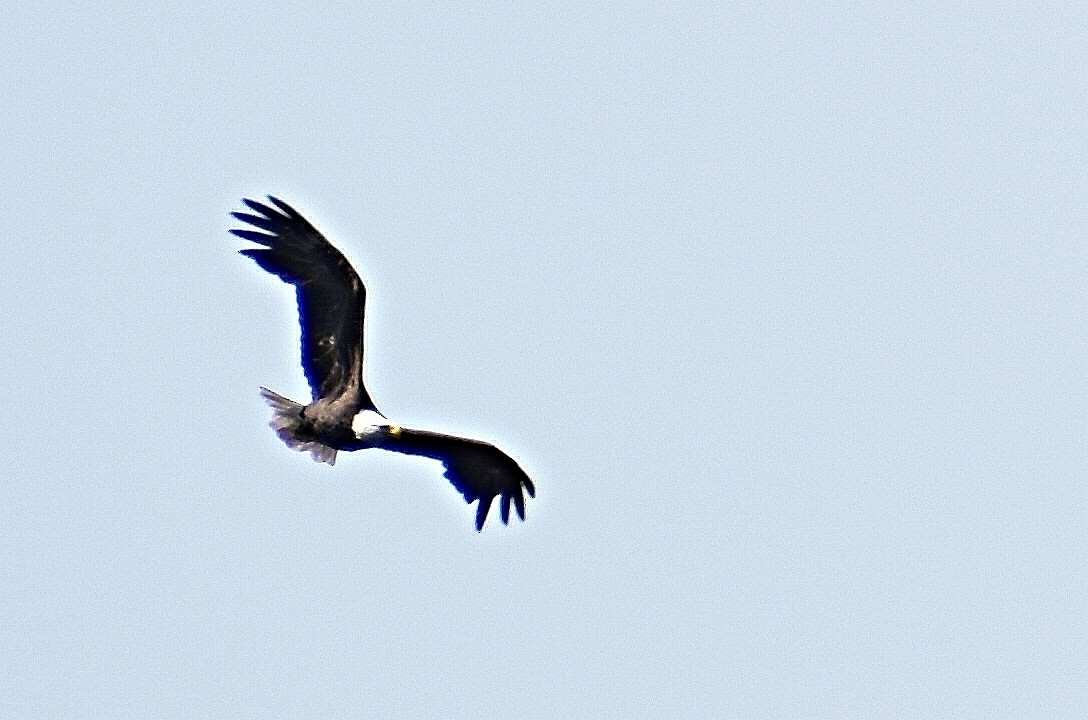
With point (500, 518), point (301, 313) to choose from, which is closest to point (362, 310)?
point (301, 313)

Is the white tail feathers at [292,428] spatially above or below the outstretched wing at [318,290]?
below

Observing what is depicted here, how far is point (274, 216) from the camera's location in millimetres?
39375

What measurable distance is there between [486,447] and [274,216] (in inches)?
170

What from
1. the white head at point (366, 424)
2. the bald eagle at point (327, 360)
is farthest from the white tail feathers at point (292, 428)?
the white head at point (366, 424)

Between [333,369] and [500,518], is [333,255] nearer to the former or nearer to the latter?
[333,369]

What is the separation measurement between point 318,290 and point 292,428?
198 centimetres

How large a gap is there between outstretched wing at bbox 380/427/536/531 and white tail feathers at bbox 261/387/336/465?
3.01 feet

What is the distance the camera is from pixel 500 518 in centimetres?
4131

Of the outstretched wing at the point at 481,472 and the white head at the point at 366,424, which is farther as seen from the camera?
the outstretched wing at the point at 481,472

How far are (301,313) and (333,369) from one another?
90 cm

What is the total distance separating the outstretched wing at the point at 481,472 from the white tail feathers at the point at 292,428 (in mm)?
918

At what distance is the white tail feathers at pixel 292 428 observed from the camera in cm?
4028

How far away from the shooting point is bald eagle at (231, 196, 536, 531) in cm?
3950

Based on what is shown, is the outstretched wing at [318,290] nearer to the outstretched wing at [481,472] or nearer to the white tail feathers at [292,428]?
the white tail feathers at [292,428]
